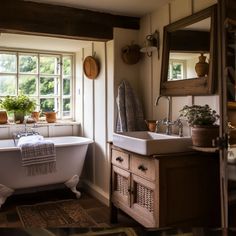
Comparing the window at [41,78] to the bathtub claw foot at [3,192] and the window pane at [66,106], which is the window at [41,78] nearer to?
the window pane at [66,106]

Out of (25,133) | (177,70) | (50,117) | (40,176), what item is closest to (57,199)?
(40,176)

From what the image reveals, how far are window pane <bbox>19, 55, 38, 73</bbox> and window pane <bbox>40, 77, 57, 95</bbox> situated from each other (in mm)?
199

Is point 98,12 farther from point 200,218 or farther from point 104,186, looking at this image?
point 200,218

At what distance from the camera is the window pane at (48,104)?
469 cm

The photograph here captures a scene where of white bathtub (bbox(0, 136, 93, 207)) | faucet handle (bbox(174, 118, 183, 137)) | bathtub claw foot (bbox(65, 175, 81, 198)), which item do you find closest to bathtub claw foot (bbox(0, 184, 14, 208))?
white bathtub (bbox(0, 136, 93, 207))

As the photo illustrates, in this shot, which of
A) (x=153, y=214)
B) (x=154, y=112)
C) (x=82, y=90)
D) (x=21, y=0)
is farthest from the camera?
(x=82, y=90)

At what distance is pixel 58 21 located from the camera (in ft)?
10.6

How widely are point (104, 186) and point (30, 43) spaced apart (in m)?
2.11

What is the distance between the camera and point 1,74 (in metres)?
4.39

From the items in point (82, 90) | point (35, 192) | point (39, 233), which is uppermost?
point (82, 90)

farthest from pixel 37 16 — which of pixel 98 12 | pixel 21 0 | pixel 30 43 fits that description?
pixel 30 43

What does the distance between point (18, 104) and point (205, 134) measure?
2763 mm

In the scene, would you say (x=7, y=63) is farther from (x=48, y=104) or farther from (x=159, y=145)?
(x=159, y=145)

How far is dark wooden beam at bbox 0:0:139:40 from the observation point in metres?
3.02
